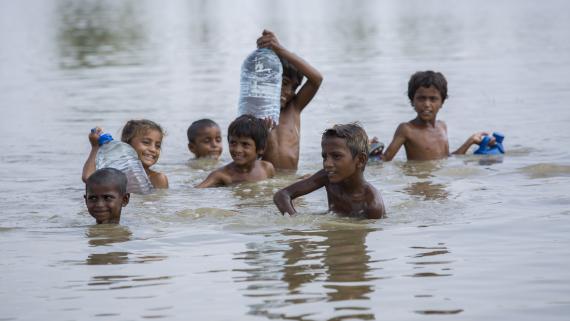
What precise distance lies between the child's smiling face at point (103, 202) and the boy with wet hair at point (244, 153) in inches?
70.4

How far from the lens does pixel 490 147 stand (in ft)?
32.8

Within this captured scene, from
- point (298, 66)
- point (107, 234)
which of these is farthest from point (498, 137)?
point (107, 234)

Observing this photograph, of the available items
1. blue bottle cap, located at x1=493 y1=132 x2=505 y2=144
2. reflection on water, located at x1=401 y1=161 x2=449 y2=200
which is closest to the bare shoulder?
reflection on water, located at x1=401 y1=161 x2=449 y2=200

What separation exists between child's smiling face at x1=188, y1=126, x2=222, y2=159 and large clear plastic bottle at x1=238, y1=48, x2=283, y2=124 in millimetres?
1306

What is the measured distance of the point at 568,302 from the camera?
4.77m

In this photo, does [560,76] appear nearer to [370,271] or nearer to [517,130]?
[517,130]

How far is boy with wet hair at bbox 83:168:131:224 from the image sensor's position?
22.6 feet

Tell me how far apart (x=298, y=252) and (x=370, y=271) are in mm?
578

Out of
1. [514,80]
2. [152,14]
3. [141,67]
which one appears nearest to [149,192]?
[514,80]

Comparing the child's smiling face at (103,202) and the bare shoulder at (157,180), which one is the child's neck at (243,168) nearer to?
the bare shoulder at (157,180)

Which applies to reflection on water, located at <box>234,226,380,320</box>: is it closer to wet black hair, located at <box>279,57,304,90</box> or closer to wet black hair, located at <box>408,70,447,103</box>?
wet black hair, located at <box>279,57,304,90</box>

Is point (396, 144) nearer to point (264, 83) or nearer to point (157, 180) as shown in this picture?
point (264, 83)

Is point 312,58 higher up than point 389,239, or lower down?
higher up

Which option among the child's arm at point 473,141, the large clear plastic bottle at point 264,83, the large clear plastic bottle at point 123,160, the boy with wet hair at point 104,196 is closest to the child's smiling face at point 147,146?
the large clear plastic bottle at point 123,160
